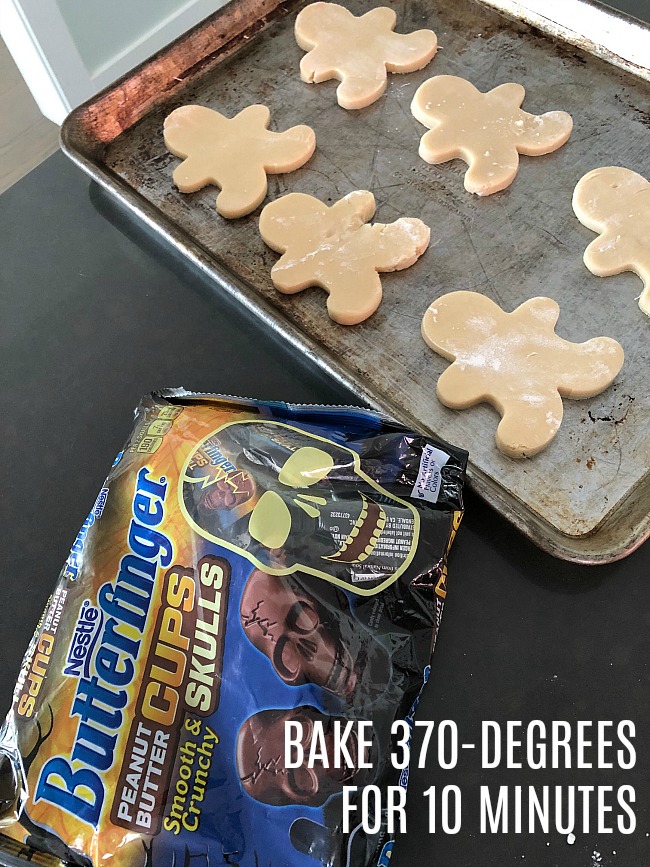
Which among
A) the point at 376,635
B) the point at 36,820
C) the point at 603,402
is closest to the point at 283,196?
the point at 603,402

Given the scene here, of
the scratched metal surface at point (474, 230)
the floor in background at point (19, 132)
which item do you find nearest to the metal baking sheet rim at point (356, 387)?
the scratched metal surface at point (474, 230)

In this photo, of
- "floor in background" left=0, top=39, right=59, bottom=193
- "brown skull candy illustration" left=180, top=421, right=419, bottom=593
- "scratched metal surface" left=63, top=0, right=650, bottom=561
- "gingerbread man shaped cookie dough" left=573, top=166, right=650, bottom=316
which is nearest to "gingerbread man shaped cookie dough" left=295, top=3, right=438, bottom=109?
"scratched metal surface" left=63, top=0, right=650, bottom=561

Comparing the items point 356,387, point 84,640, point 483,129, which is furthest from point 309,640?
point 483,129

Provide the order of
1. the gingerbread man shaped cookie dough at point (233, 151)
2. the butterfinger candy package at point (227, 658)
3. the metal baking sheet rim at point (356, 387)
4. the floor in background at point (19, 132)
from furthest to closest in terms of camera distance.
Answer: the floor in background at point (19, 132)
the gingerbread man shaped cookie dough at point (233, 151)
the metal baking sheet rim at point (356, 387)
the butterfinger candy package at point (227, 658)

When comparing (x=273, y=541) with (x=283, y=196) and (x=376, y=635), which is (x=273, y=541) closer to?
(x=376, y=635)

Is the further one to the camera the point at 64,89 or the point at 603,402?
the point at 64,89

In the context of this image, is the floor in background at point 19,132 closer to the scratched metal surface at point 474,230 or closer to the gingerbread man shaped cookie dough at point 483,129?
the scratched metal surface at point 474,230
